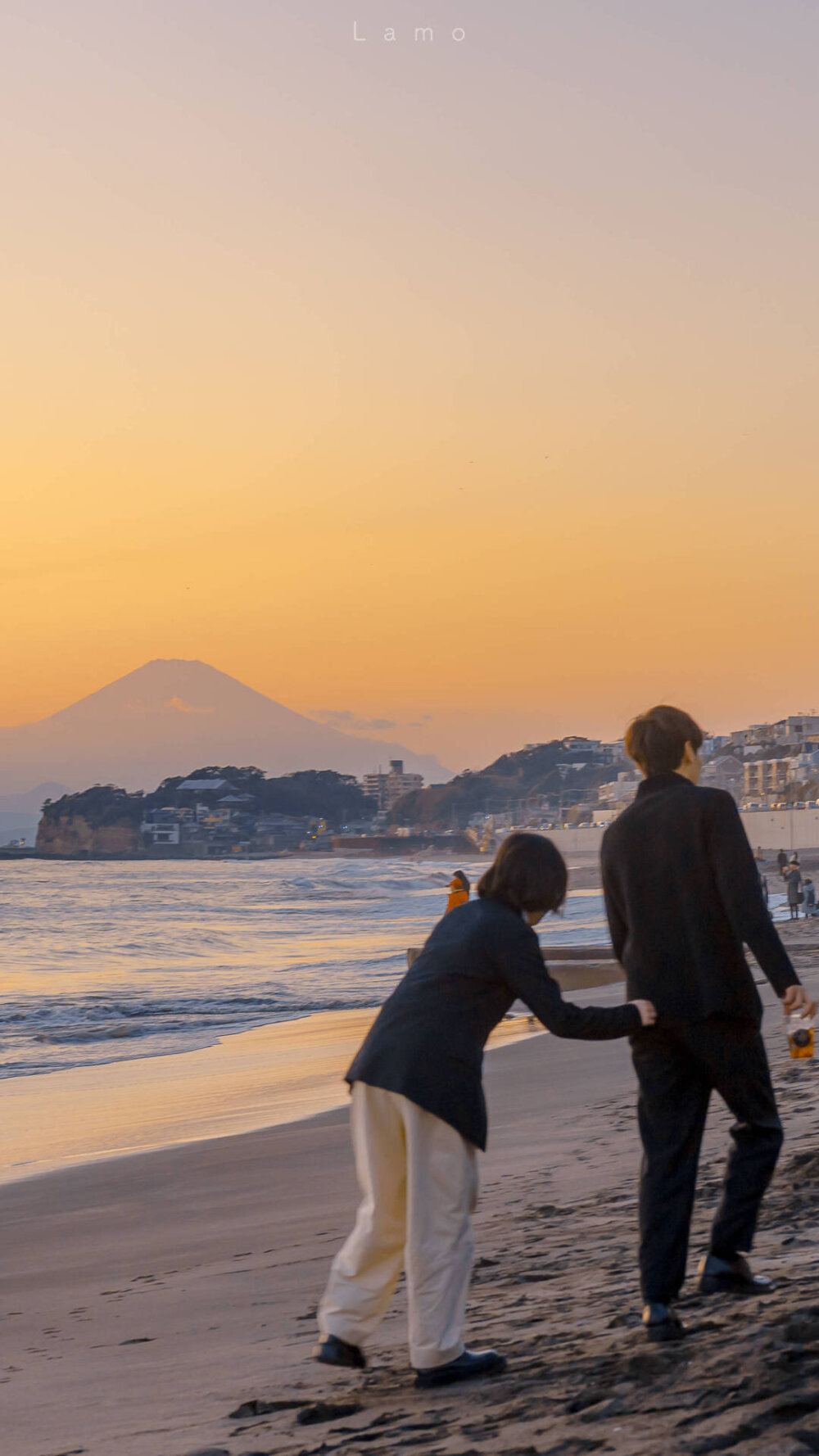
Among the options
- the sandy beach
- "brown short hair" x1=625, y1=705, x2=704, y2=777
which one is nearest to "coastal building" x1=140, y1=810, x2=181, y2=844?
the sandy beach

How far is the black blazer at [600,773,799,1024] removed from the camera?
3.06 meters

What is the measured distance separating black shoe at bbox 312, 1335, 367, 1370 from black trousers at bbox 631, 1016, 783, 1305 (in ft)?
2.23

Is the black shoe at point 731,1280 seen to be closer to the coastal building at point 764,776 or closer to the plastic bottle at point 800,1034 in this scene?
the plastic bottle at point 800,1034

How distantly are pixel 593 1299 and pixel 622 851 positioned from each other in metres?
1.24

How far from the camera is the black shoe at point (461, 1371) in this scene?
2.97 m

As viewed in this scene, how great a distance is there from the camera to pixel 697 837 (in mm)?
3135

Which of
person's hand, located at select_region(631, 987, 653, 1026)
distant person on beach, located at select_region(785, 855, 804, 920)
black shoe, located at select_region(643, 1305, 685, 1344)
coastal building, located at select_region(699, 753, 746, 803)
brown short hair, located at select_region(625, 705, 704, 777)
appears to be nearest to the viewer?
black shoe, located at select_region(643, 1305, 685, 1344)

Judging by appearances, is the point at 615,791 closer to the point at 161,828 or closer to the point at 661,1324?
the point at 161,828

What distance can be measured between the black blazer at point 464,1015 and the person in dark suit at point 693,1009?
0.16 m

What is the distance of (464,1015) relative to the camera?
3.06 metres

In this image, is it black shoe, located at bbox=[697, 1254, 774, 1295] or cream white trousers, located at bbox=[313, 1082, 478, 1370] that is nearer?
cream white trousers, located at bbox=[313, 1082, 478, 1370]

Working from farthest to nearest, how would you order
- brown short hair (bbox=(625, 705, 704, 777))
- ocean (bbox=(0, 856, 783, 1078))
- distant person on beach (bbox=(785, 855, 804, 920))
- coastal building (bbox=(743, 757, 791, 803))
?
coastal building (bbox=(743, 757, 791, 803))
distant person on beach (bbox=(785, 855, 804, 920))
ocean (bbox=(0, 856, 783, 1078))
brown short hair (bbox=(625, 705, 704, 777))

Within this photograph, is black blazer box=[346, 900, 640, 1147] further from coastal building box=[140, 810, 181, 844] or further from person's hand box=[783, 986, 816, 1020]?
coastal building box=[140, 810, 181, 844]

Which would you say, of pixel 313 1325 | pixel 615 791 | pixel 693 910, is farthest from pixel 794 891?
pixel 615 791
